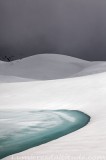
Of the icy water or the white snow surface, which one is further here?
the icy water

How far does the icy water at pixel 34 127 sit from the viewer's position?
12.0 ft

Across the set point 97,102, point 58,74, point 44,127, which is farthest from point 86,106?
point 58,74

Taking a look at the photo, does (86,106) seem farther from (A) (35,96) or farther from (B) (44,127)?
(B) (44,127)

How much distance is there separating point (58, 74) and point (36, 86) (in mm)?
14747

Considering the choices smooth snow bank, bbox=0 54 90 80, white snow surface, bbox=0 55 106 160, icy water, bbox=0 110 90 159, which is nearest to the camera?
white snow surface, bbox=0 55 106 160

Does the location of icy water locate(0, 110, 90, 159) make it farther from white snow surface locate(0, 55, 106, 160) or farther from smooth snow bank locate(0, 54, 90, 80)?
smooth snow bank locate(0, 54, 90, 80)

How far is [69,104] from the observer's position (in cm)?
700

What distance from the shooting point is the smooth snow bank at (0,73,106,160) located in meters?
3.01

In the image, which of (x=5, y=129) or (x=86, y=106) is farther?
(x=86, y=106)

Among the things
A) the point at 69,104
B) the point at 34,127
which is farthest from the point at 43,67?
the point at 34,127

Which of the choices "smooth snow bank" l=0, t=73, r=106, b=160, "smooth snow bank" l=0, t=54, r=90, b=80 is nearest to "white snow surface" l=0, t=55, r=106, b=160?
"smooth snow bank" l=0, t=73, r=106, b=160

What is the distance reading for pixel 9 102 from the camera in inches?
299

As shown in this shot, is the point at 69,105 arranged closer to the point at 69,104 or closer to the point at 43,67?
the point at 69,104

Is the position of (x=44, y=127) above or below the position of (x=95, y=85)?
below
